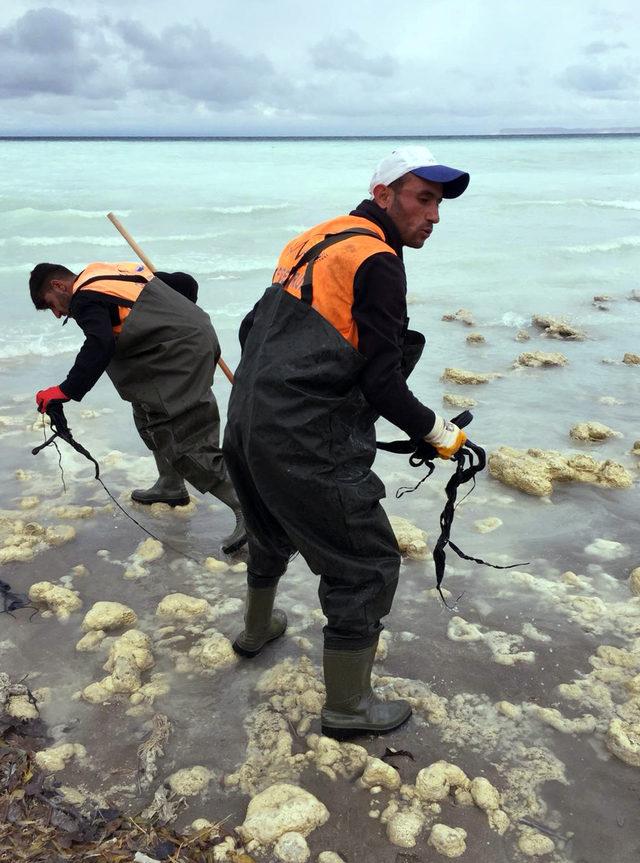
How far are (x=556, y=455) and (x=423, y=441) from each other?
252 centimetres

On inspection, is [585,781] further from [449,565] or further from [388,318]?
[388,318]

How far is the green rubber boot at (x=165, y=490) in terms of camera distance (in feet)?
13.7

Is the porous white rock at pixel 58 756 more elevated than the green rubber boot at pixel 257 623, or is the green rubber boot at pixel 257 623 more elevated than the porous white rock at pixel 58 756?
the green rubber boot at pixel 257 623

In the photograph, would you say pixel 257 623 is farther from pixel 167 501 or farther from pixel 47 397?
pixel 167 501

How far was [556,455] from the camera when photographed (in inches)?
179

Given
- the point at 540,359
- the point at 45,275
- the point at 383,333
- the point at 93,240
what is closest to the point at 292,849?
the point at 383,333

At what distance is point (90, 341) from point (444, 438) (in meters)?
1.87

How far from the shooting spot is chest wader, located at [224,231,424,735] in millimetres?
2152

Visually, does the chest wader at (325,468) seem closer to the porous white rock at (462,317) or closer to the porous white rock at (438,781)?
the porous white rock at (438,781)

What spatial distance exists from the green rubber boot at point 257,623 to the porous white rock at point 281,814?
707mm

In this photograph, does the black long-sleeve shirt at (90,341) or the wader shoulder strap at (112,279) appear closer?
the black long-sleeve shirt at (90,341)

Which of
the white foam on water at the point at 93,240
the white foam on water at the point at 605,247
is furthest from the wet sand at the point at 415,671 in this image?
the white foam on water at the point at 93,240

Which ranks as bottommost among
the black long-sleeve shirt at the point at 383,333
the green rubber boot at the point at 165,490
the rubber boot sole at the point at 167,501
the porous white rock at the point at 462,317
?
the porous white rock at the point at 462,317

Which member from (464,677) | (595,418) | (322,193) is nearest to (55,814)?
(464,677)
